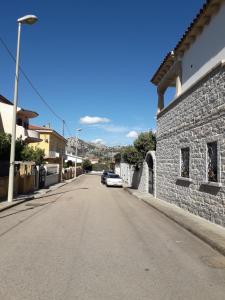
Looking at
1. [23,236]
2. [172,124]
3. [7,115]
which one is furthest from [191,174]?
[7,115]

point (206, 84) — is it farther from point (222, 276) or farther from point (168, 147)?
point (222, 276)

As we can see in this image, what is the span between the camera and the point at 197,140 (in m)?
15.0

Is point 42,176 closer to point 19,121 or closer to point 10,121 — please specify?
point 10,121

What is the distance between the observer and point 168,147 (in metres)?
20.7

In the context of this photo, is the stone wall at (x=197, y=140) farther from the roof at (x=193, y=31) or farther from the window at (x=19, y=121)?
the window at (x=19, y=121)

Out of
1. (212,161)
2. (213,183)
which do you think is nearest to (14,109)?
(212,161)

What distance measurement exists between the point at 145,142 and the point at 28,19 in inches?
731

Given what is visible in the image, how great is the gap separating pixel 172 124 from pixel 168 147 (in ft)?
4.98

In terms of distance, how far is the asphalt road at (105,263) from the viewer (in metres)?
5.52

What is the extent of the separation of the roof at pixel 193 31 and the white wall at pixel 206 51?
0.20m

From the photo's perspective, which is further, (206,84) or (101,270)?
(206,84)

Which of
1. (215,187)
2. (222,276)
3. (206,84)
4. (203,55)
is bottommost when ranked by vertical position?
(222,276)

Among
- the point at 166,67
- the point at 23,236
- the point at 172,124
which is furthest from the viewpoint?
the point at 166,67

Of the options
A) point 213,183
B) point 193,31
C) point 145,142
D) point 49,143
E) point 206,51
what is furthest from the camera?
point 49,143
